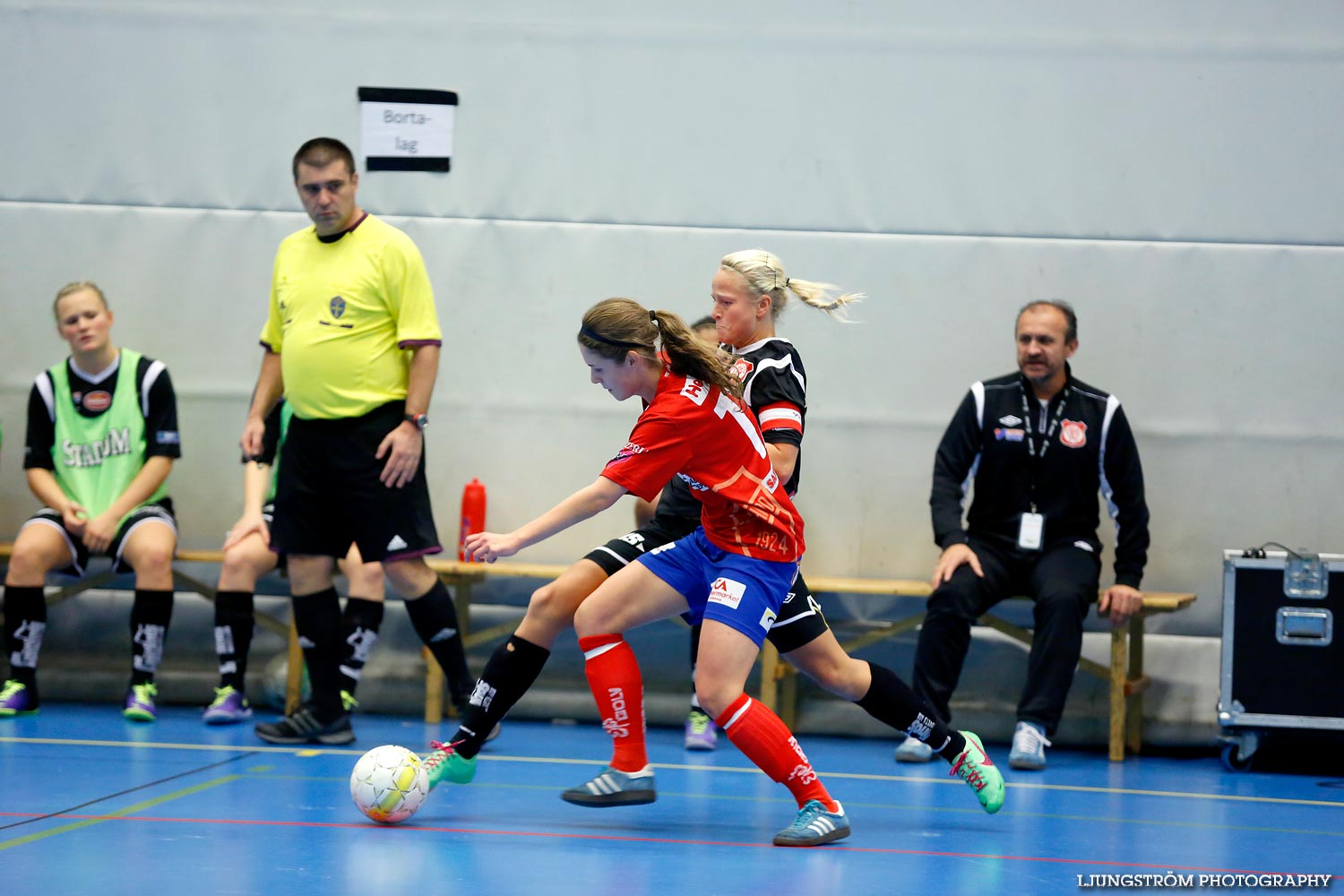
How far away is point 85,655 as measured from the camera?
654 cm

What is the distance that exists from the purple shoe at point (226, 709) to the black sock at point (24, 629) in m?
0.84

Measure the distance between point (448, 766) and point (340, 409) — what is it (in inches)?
62.7

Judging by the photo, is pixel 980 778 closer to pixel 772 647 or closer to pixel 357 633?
pixel 772 647

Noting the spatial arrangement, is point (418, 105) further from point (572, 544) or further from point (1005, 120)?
point (1005, 120)

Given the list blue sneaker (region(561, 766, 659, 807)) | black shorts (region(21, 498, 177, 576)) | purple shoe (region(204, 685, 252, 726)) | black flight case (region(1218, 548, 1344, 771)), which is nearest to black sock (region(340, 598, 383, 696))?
purple shoe (region(204, 685, 252, 726))

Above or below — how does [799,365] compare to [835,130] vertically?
below

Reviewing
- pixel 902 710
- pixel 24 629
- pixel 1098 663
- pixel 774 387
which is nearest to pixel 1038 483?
pixel 1098 663

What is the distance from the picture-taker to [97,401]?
6.33 metres

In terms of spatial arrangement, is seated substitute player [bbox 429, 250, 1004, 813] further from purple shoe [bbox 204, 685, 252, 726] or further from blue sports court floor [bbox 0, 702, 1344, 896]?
purple shoe [bbox 204, 685, 252, 726]

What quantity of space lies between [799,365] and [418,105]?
3176mm

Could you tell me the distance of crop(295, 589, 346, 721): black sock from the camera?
208 inches

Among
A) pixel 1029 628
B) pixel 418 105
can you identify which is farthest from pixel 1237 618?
pixel 418 105

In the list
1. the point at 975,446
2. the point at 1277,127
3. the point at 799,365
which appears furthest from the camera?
the point at 1277,127

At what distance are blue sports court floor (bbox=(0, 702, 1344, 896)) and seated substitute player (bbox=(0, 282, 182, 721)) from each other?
431 millimetres
